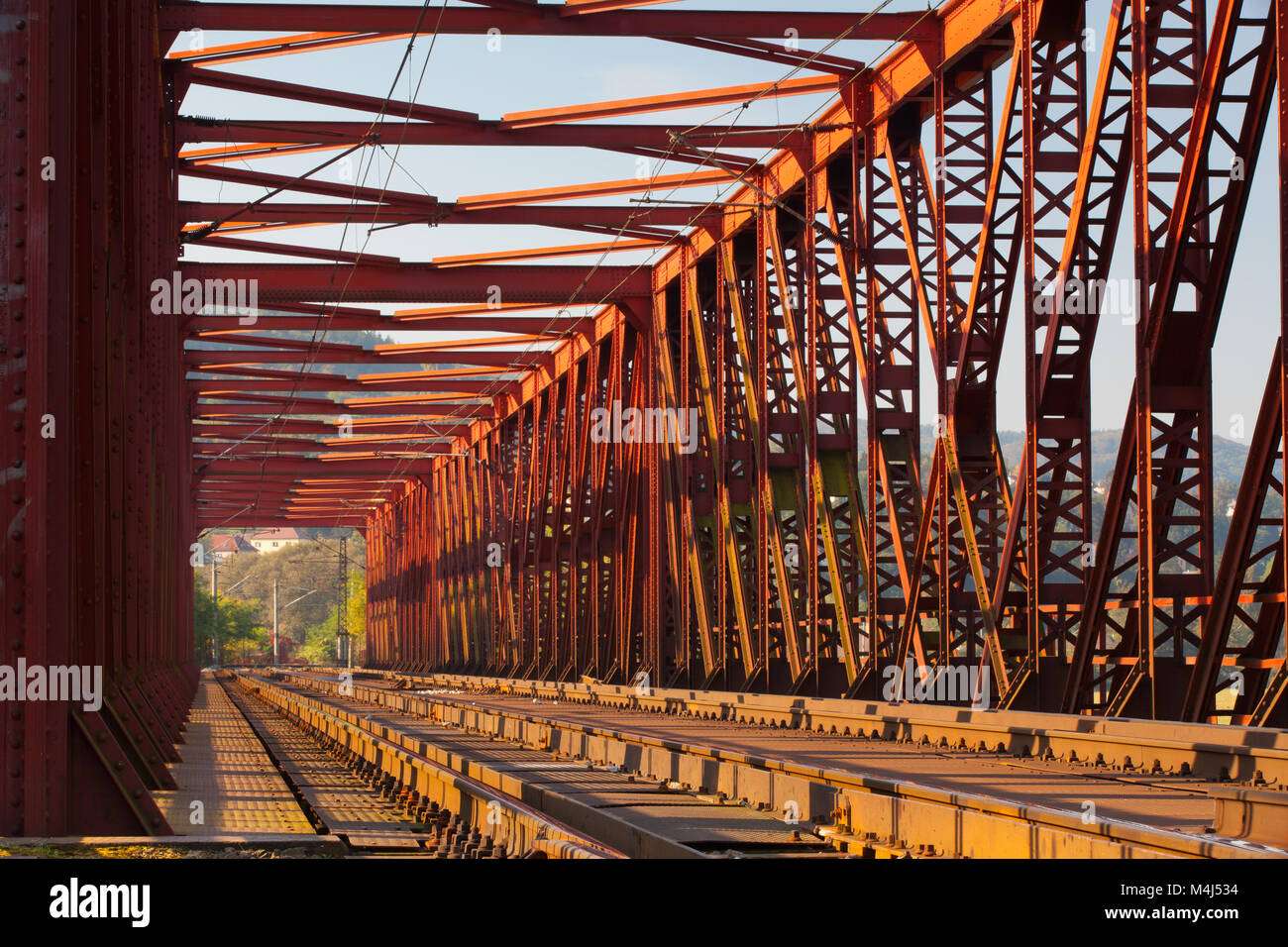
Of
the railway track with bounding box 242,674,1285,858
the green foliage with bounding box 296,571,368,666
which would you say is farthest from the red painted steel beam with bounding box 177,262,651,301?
the green foliage with bounding box 296,571,368,666

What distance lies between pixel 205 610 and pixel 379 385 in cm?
9584

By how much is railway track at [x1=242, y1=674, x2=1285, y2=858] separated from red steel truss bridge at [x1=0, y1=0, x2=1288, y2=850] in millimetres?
1056

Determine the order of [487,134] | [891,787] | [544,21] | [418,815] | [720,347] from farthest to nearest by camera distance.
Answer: [720,347] → [487,134] → [544,21] → [418,815] → [891,787]

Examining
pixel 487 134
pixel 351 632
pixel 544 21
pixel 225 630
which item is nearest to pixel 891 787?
pixel 544 21

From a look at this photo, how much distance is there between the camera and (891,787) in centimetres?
1138

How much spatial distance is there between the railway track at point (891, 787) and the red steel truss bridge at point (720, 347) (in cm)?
106

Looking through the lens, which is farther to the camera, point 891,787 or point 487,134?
point 487,134

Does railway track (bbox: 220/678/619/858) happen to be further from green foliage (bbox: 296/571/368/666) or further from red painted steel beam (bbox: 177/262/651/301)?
green foliage (bbox: 296/571/368/666)

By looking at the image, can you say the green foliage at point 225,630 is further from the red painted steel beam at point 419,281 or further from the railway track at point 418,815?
the railway track at point 418,815

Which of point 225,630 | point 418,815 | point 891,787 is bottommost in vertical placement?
point 418,815

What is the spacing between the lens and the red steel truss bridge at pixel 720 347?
27.7 feet

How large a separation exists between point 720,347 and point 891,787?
19375 mm

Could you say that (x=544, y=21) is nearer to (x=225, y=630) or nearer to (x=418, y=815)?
(x=418, y=815)
